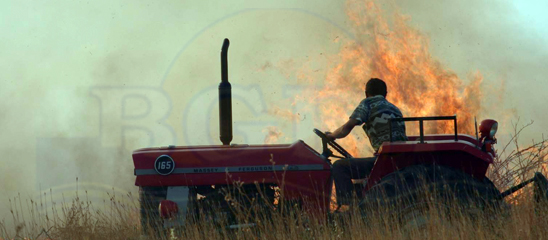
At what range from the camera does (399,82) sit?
37.3 ft

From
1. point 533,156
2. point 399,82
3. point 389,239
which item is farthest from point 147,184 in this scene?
point 399,82

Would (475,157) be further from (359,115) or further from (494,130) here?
(359,115)

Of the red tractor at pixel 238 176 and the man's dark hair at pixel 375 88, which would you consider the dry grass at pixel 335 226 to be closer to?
the red tractor at pixel 238 176

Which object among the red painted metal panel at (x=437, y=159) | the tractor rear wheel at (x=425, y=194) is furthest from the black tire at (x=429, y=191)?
the red painted metal panel at (x=437, y=159)

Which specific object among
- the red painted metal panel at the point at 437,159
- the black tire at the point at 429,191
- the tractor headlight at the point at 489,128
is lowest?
the black tire at the point at 429,191

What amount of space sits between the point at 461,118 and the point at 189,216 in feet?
20.9

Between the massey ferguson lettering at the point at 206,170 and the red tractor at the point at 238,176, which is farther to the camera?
the massey ferguson lettering at the point at 206,170

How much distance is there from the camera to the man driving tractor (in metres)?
6.21

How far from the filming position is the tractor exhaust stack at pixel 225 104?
7.16 metres

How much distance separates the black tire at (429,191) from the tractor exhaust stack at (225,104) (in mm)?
1871

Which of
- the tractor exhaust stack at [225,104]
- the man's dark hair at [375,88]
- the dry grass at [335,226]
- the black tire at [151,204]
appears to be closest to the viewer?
the dry grass at [335,226]

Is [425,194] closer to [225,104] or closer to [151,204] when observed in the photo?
[225,104]

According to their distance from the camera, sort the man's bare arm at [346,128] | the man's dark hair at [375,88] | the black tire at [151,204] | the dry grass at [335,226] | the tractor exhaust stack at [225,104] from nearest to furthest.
Result: the dry grass at [335,226] → the man's bare arm at [346,128] → the black tire at [151,204] → the man's dark hair at [375,88] → the tractor exhaust stack at [225,104]

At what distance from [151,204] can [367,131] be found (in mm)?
2159
